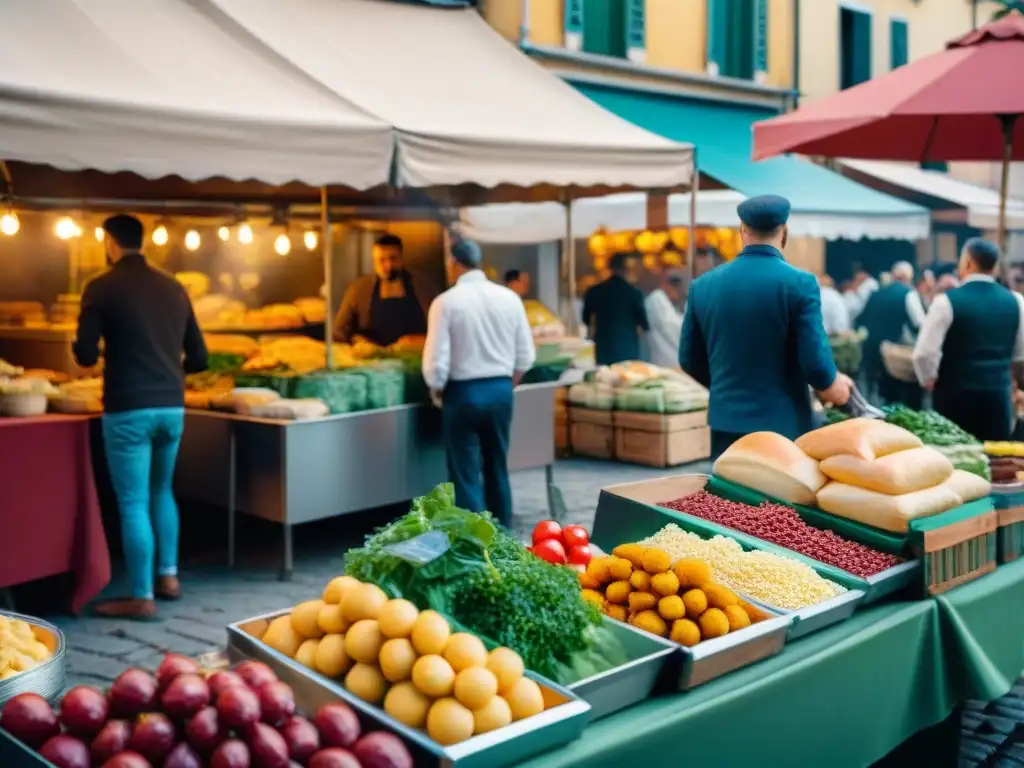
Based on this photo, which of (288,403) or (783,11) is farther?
(783,11)

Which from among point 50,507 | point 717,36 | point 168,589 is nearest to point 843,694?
point 168,589

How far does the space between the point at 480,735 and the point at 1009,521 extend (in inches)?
95.1

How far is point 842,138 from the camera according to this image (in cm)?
738

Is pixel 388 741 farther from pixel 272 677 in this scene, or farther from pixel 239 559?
pixel 239 559

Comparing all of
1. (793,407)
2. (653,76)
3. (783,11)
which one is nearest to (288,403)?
(793,407)

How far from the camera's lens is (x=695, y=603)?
2777mm

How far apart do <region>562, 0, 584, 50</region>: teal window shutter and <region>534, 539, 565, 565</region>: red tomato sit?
1213 centimetres

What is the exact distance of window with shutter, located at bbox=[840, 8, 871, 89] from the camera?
20.2 meters

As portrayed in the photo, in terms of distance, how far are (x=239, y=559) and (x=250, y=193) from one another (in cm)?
452

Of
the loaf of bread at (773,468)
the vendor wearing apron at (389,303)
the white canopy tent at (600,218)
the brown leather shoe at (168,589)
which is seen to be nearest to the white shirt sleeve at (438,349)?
the brown leather shoe at (168,589)

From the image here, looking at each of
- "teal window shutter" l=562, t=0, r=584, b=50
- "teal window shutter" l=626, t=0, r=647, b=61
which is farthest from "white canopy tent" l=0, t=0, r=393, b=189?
Answer: "teal window shutter" l=626, t=0, r=647, b=61

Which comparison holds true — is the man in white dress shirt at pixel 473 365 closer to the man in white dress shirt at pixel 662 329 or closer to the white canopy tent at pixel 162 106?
the white canopy tent at pixel 162 106

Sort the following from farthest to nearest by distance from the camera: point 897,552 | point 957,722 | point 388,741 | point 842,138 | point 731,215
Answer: point 731,215 → point 842,138 → point 957,722 → point 897,552 → point 388,741

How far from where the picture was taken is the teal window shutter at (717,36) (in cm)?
1662
